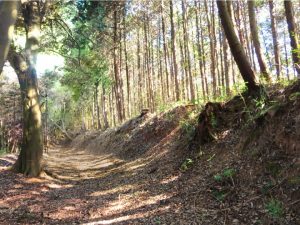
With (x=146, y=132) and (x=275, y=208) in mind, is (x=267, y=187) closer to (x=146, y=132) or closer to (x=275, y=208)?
(x=275, y=208)

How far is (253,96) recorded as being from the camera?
9086 millimetres

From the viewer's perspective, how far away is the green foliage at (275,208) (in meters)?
5.07

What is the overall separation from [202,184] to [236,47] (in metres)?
3.51

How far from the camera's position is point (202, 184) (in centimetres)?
771

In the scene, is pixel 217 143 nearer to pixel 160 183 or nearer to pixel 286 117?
pixel 160 183

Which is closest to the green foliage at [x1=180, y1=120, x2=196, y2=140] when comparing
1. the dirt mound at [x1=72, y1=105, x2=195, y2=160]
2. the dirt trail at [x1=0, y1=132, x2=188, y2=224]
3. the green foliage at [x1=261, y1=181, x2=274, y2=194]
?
the dirt trail at [x1=0, y1=132, x2=188, y2=224]

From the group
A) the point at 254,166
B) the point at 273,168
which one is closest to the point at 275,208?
the point at 273,168

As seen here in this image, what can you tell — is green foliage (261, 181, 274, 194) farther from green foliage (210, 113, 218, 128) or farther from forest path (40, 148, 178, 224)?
green foliage (210, 113, 218, 128)

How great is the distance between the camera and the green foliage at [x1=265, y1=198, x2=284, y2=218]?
5.07 m

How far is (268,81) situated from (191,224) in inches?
213

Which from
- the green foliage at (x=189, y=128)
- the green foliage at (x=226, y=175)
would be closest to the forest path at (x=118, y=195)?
the green foliage at (x=226, y=175)

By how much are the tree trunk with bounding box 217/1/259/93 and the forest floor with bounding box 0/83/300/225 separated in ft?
2.35

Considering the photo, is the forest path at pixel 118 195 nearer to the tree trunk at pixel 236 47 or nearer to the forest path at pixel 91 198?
the forest path at pixel 91 198

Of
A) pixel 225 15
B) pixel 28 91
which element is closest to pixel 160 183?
pixel 225 15
